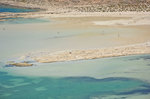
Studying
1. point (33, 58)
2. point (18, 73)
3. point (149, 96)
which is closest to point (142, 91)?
point (149, 96)

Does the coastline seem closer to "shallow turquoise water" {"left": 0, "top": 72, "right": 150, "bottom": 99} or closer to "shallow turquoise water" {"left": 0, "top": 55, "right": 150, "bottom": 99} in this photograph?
"shallow turquoise water" {"left": 0, "top": 55, "right": 150, "bottom": 99}

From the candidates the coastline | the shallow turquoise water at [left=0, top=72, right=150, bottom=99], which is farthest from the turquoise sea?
the coastline

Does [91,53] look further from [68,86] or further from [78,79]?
[68,86]

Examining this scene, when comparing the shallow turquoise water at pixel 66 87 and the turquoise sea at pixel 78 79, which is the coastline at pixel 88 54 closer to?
the turquoise sea at pixel 78 79

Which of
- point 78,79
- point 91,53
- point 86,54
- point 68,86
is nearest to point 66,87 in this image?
point 68,86

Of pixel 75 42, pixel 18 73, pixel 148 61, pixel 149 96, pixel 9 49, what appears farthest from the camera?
pixel 75 42

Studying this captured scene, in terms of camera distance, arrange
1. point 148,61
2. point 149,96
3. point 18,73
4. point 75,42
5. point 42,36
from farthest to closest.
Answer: point 42,36 < point 75,42 < point 148,61 < point 18,73 < point 149,96

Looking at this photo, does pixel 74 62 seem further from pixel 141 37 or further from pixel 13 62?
pixel 141 37
